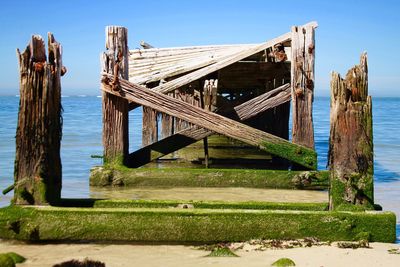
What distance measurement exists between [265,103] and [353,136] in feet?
11.3

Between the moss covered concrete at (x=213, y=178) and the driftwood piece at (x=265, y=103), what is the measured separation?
0.96 m

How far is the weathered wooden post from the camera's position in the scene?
5.42 meters

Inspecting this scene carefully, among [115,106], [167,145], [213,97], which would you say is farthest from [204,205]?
[213,97]

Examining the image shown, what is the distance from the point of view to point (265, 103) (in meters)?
8.82

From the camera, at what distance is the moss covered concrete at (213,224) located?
17.2 ft

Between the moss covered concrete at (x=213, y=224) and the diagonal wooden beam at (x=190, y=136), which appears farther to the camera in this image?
the diagonal wooden beam at (x=190, y=136)

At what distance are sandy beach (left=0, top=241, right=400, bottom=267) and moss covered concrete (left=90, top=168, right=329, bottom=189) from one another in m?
2.98

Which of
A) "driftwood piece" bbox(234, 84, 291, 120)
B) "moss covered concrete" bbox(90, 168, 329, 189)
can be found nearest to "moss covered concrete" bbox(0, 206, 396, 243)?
"moss covered concrete" bbox(90, 168, 329, 189)

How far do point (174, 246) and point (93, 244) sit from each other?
0.71 metres

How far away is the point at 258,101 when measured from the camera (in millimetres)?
8844

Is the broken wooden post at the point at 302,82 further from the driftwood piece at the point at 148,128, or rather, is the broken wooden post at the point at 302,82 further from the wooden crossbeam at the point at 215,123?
the driftwood piece at the point at 148,128

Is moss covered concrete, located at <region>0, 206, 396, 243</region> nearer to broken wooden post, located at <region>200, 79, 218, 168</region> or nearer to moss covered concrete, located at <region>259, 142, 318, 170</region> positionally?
moss covered concrete, located at <region>259, 142, 318, 170</region>

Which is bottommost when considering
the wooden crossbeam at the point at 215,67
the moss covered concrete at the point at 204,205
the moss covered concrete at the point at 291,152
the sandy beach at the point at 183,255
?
the sandy beach at the point at 183,255

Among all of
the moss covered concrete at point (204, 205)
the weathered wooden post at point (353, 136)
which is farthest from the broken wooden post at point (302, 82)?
the weathered wooden post at point (353, 136)
